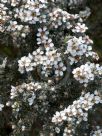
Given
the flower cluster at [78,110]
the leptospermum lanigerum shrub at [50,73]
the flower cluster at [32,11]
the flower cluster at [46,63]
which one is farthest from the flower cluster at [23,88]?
the flower cluster at [32,11]

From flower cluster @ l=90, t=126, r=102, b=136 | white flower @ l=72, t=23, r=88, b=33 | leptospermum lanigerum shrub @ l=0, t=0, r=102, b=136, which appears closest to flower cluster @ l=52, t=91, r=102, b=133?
leptospermum lanigerum shrub @ l=0, t=0, r=102, b=136

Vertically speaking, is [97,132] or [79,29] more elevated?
[79,29]

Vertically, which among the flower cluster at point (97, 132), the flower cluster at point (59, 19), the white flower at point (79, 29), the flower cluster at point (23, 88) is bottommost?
the flower cluster at point (97, 132)

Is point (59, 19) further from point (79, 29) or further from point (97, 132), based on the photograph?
point (97, 132)

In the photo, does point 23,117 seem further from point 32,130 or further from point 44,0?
point 44,0

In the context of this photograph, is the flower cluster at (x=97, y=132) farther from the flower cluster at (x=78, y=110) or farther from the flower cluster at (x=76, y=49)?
the flower cluster at (x=76, y=49)

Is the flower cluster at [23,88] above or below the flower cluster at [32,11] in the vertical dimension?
below

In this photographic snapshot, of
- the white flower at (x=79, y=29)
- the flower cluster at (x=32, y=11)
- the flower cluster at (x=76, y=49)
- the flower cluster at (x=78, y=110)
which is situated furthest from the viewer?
the white flower at (x=79, y=29)

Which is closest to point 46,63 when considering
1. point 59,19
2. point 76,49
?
point 76,49
